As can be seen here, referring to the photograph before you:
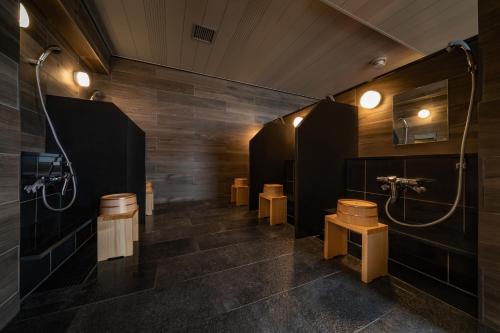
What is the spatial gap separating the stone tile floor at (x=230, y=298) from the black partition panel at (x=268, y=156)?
47.9 inches

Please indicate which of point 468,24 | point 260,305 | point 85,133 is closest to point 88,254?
point 85,133

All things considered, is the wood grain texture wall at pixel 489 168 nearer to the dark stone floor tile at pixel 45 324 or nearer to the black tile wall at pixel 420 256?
the black tile wall at pixel 420 256

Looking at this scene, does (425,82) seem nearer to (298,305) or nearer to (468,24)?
(468,24)

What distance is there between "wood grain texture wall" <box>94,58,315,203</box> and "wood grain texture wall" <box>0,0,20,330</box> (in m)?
2.17

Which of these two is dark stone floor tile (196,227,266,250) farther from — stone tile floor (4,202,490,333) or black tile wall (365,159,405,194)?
black tile wall (365,159,405,194)

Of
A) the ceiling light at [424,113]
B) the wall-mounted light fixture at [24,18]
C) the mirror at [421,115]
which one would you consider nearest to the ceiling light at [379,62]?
the mirror at [421,115]

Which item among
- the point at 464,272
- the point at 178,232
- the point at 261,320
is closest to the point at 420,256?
the point at 464,272

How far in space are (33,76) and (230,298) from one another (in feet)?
7.06

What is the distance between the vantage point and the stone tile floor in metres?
0.80

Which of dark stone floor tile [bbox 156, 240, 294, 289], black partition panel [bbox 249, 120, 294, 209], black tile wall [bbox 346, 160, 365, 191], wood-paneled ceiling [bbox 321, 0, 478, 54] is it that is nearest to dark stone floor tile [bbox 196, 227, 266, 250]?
dark stone floor tile [bbox 156, 240, 294, 289]

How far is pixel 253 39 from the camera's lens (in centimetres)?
240

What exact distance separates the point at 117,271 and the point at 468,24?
12.9 feet

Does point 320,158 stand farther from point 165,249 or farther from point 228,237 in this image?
point 165,249

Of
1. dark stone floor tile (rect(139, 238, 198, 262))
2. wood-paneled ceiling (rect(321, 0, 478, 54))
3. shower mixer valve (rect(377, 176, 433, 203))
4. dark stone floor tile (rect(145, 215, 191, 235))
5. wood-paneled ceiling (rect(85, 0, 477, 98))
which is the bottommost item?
dark stone floor tile (rect(139, 238, 198, 262))
